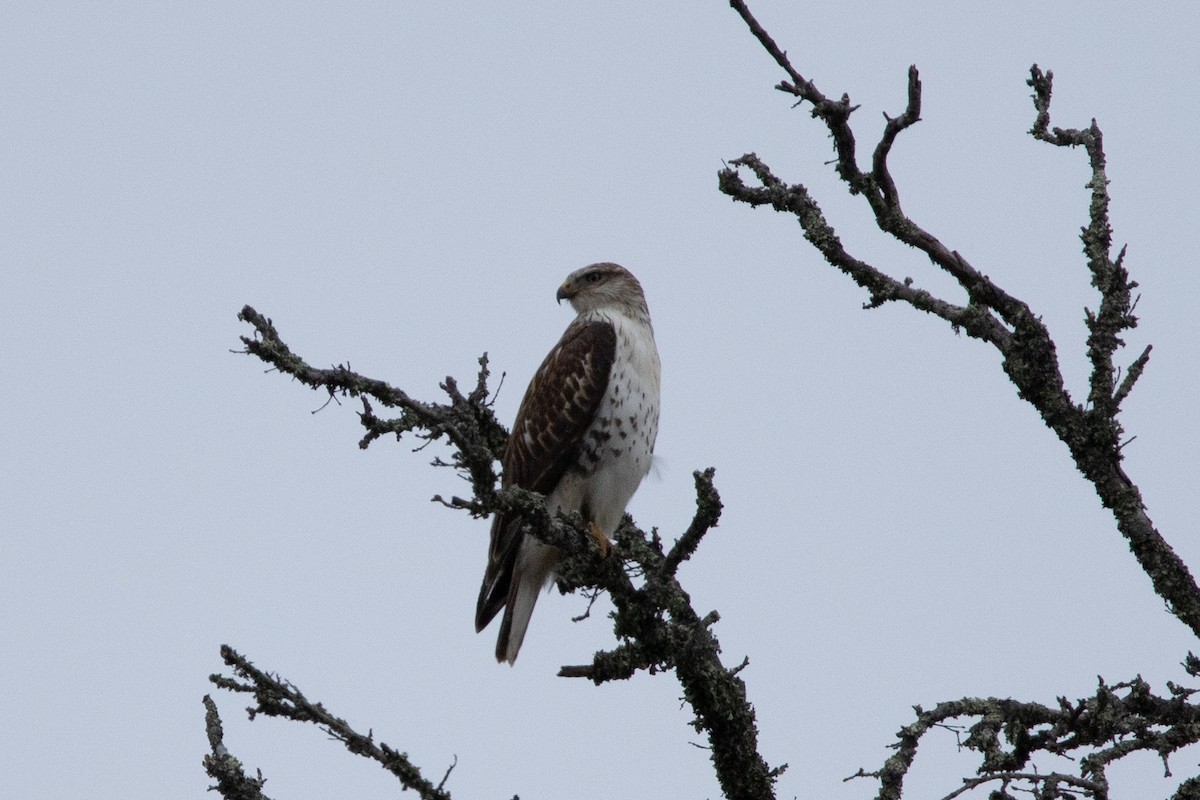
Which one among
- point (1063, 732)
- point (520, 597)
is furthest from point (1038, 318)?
point (520, 597)

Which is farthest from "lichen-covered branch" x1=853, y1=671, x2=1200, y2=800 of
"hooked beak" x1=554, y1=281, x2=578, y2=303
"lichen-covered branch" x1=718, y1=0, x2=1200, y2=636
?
"hooked beak" x1=554, y1=281, x2=578, y2=303

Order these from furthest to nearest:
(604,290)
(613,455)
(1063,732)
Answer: (604,290) < (613,455) < (1063,732)

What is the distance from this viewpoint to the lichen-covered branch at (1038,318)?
3.94 meters

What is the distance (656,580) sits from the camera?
4434 mm

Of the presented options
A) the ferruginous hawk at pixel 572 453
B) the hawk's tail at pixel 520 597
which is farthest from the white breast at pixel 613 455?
the hawk's tail at pixel 520 597

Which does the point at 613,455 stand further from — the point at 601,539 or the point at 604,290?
the point at 604,290

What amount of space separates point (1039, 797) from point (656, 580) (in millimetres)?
1401

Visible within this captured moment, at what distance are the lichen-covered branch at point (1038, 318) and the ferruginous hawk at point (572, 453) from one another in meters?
1.86

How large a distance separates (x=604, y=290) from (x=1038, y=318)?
3584 mm

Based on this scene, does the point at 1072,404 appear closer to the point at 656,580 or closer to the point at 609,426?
the point at 656,580

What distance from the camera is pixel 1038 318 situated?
163 inches

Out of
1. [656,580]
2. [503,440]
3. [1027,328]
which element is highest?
[503,440]

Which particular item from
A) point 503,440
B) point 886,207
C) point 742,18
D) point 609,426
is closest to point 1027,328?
point 886,207

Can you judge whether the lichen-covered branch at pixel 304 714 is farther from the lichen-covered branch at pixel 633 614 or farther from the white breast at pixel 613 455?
the white breast at pixel 613 455
